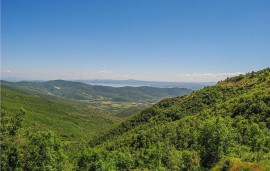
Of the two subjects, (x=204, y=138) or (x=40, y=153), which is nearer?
(x=40, y=153)

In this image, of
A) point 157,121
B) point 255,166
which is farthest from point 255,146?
point 157,121

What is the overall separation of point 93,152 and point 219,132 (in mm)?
36811

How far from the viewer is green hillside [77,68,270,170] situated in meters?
52.2

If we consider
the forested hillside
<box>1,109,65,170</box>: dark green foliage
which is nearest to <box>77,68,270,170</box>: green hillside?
the forested hillside

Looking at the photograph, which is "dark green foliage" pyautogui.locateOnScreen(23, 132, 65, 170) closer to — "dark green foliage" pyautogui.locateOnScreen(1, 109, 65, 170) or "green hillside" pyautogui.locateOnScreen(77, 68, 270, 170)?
"dark green foliage" pyautogui.locateOnScreen(1, 109, 65, 170)

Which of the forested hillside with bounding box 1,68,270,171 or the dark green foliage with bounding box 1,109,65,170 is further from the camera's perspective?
the forested hillside with bounding box 1,68,270,171

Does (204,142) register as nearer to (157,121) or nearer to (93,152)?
(93,152)

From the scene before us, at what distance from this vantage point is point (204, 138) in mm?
56688

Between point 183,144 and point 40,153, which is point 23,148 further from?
point 183,144

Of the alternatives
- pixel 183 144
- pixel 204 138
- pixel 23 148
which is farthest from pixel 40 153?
pixel 183 144

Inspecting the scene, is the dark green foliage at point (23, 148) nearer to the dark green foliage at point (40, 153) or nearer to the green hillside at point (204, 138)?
the dark green foliage at point (40, 153)

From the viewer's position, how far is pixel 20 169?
45.1m

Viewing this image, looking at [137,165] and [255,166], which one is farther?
[137,165]

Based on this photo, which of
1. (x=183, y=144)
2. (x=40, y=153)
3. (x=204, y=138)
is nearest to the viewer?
(x=40, y=153)
